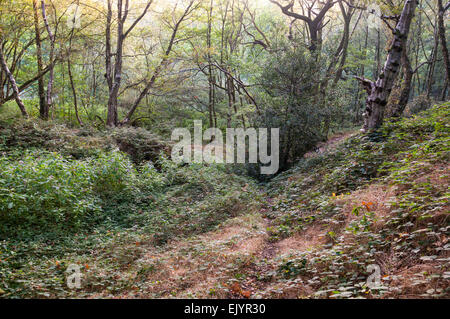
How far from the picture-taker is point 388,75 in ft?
27.3

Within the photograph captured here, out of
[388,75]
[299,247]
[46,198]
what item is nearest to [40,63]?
[46,198]

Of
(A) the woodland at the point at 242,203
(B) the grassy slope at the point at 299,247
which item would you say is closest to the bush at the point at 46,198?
(A) the woodland at the point at 242,203

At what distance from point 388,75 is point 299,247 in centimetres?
605

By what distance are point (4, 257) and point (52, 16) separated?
40.7 feet

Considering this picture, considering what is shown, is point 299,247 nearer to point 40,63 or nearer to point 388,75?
point 388,75

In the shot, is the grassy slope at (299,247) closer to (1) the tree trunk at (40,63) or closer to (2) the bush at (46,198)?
(2) the bush at (46,198)

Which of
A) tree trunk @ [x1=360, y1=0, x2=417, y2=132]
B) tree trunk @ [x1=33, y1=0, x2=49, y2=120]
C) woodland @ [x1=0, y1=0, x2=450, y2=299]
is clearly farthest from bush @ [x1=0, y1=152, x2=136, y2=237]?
tree trunk @ [x1=360, y1=0, x2=417, y2=132]

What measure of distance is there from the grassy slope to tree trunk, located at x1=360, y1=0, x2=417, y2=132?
1227 mm

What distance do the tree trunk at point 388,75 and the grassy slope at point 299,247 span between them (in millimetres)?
1227

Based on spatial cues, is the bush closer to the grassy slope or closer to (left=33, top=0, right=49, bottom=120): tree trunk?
the grassy slope

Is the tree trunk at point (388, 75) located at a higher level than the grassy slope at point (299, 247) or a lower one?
higher

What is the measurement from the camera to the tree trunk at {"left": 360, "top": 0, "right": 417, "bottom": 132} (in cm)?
817

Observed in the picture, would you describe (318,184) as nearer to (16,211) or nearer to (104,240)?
(104,240)

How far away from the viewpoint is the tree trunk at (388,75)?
322 inches
